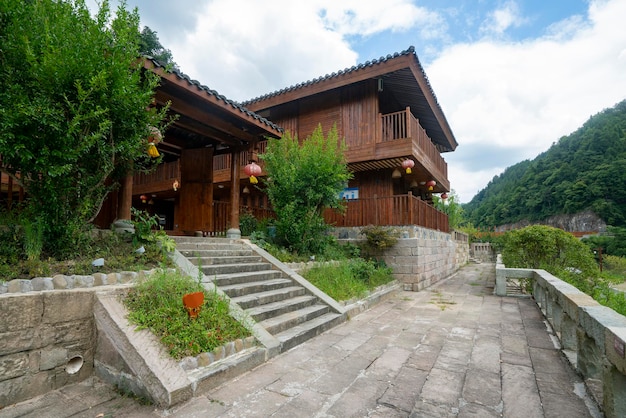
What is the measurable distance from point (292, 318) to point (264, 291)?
855mm

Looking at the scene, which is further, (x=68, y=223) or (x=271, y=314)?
(x=271, y=314)

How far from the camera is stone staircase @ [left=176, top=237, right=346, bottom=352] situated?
4.00m

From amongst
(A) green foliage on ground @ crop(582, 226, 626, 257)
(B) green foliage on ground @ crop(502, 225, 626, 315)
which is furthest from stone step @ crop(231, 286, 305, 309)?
(A) green foliage on ground @ crop(582, 226, 626, 257)

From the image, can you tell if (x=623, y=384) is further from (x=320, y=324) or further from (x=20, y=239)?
(x=20, y=239)

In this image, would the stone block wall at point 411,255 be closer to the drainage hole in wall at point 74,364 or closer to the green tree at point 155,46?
the drainage hole in wall at point 74,364

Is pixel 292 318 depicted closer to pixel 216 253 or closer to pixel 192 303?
pixel 192 303

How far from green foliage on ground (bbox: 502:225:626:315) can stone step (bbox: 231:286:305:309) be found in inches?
228

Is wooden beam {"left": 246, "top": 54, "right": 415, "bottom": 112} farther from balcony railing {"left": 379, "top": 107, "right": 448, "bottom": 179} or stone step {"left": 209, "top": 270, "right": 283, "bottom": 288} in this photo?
stone step {"left": 209, "top": 270, "right": 283, "bottom": 288}

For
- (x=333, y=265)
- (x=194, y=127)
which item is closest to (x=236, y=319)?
(x=333, y=265)

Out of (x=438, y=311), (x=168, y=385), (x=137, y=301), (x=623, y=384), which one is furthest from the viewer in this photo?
(x=438, y=311)

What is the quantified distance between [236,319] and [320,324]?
1.35 m

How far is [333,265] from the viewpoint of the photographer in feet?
22.6

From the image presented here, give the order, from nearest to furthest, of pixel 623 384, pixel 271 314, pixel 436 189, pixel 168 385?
1. pixel 623 384
2. pixel 168 385
3. pixel 271 314
4. pixel 436 189

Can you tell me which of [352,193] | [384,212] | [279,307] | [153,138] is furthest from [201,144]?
[352,193]
